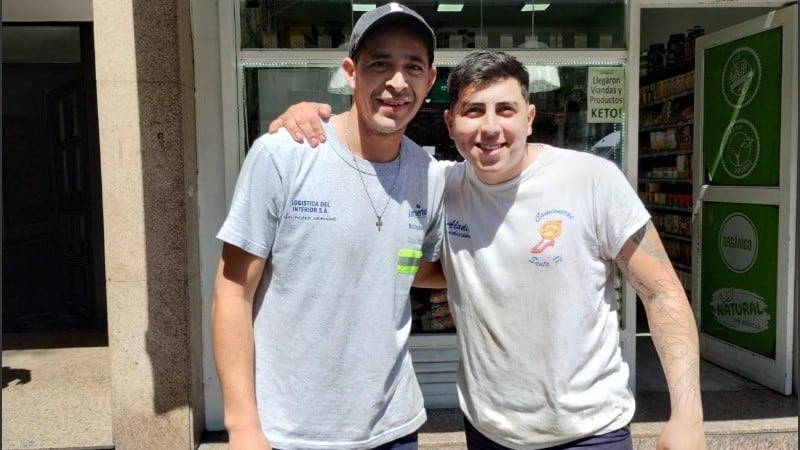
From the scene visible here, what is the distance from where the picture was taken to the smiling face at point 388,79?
71.9 inches

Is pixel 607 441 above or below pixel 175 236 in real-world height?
below

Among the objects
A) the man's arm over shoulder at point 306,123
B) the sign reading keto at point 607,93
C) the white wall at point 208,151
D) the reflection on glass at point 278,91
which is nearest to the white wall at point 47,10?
the white wall at point 208,151

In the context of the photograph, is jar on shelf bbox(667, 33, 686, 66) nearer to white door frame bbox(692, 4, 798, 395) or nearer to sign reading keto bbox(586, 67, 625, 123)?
white door frame bbox(692, 4, 798, 395)

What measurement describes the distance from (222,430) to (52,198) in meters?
3.74

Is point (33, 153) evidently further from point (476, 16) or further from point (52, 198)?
point (476, 16)

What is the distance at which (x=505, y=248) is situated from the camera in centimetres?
198

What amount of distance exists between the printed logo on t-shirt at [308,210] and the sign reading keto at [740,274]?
431 centimetres

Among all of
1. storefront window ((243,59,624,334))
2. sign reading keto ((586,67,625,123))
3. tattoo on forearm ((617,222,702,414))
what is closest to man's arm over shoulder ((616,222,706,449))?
tattoo on forearm ((617,222,702,414))

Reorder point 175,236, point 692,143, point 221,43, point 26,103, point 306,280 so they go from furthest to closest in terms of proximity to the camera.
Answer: point 26,103, point 692,143, point 221,43, point 175,236, point 306,280

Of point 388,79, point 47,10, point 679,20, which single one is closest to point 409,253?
point 388,79

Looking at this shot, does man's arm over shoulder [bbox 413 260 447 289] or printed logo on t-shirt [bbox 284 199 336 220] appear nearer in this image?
printed logo on t-shirt [bbox 284 199 336 220]

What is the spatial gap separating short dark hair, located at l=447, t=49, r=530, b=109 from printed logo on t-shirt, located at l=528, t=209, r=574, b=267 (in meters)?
0.40

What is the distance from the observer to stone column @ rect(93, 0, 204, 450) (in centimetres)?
390

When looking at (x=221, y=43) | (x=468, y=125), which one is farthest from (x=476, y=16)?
(x=468, y=125)
